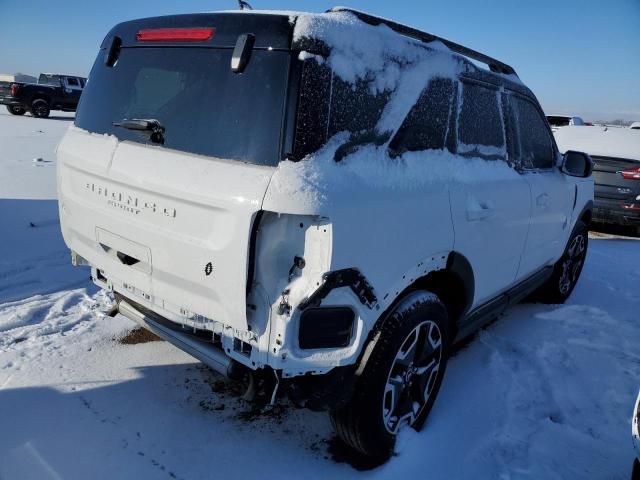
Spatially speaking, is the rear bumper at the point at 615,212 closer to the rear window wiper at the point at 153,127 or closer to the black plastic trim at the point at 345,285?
the black plastic trim at the point at 345,285

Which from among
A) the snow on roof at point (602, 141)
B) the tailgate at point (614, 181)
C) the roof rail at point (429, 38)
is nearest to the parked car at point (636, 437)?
the roof rail at point (429, 38)

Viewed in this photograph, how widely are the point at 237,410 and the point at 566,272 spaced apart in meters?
3.60

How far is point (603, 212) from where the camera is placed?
25.9 feet

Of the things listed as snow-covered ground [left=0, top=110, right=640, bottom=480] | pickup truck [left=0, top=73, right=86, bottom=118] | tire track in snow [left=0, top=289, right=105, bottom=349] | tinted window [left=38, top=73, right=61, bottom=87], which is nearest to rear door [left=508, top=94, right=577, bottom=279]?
snow-covered ground [left=0, top=110, right=640, bottom=480]

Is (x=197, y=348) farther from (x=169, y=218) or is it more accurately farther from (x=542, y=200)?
A: (x=542, y=200)

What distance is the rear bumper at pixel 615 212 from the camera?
767 centimetres

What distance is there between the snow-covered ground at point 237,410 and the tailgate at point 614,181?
439 centimetres

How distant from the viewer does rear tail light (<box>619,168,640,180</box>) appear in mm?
7645

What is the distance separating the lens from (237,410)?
271 cm

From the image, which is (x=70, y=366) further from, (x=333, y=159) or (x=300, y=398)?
(x=333, y=159)

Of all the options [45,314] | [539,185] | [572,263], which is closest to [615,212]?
[572,263]

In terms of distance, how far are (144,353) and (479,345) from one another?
246cm

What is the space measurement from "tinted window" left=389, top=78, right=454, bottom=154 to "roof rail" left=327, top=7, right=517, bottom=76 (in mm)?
239

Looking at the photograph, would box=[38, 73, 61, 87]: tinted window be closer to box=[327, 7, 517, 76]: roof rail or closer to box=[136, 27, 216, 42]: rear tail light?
box=[136, 27, 216, 42]: rear tail light
